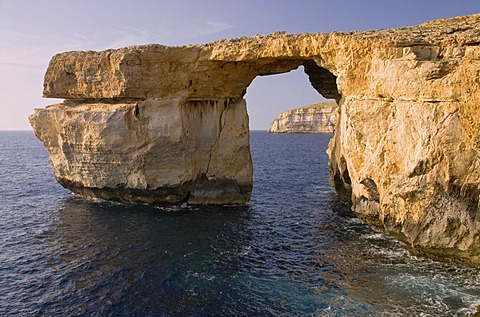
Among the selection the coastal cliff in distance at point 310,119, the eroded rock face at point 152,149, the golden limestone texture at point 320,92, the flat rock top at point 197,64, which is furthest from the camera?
the coastal cliff in distance at point 310,119

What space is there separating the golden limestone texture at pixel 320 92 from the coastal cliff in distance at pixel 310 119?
12693 centimetres

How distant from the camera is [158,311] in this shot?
15.0 m

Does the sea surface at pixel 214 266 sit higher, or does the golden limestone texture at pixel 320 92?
the golden limestone texture at pixel 320 92

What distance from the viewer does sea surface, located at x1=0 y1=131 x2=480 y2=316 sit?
15.3 m

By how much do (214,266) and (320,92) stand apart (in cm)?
2432

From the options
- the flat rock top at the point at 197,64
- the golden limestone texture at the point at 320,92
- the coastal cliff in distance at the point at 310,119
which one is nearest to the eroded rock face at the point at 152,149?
the golden limestone texture at the point at 320,92

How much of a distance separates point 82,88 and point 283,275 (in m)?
23.2

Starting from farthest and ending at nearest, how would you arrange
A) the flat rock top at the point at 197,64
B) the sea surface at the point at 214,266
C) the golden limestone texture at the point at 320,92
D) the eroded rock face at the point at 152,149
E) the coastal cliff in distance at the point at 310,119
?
the coastal cliff in distance at the point at 310,119 → the eroded rock face at the point at 152,149 → the flat rock top at the point at 197,64 → the golden limestone texture at the point at 320,92 → the sea surface at the point at 214,266

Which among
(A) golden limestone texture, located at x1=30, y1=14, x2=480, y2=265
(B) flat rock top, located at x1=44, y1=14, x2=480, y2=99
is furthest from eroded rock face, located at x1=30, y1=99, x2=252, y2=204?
(B) flat rock top, located at x1=44, y1=14, x2=480, y2=99

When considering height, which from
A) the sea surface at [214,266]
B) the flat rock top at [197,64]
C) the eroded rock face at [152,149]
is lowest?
the sea surface at [214,266]

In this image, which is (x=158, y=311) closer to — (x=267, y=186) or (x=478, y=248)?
(x=478, y=248)

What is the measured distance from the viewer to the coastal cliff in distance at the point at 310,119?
160m

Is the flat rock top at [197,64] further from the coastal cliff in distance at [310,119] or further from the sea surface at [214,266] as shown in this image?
the coastal cliff in distance at [310,119]

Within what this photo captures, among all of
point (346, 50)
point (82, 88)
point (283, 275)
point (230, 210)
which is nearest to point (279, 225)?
point (230, 210)
